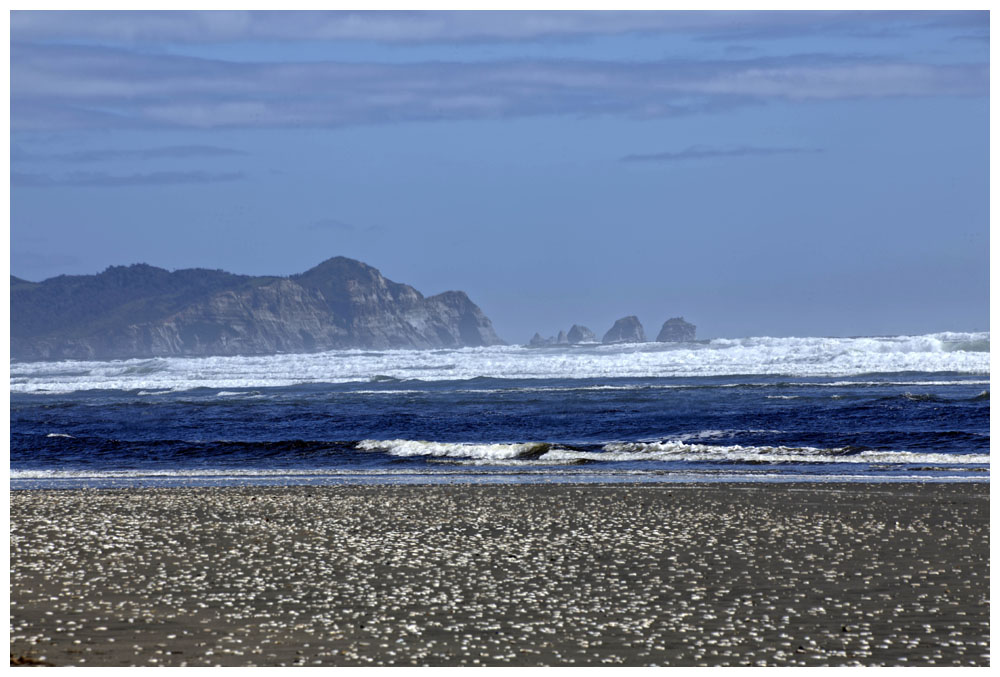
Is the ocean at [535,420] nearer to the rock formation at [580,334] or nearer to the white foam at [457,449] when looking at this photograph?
the white foam at [457,449]

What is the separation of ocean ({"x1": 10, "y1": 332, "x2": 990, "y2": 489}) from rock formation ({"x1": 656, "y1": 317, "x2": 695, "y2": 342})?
944 inches

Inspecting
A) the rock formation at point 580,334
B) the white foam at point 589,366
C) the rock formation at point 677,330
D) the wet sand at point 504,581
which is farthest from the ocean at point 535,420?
the rock formation at point 580,334

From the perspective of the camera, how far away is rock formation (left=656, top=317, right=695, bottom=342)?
279 ft

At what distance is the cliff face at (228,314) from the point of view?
342 feet

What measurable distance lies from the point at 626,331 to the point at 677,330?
20818 mm

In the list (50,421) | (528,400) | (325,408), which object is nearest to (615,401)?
(528,400)

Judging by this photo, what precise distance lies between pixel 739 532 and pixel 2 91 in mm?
7002

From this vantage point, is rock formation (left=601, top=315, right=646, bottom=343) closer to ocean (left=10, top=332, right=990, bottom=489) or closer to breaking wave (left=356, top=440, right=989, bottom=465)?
ocean (left=10, top=332, right=990, bottom=489)

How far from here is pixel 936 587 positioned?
24.7 ft

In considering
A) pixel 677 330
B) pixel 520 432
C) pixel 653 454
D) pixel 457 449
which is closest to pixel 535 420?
pixel 520 432

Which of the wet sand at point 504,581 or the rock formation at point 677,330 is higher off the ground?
the rock formation at point 677,330

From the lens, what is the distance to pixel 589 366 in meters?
53.1

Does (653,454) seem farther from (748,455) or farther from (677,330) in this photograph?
(677,330)

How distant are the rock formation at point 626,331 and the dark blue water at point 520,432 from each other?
6160 centimetres
